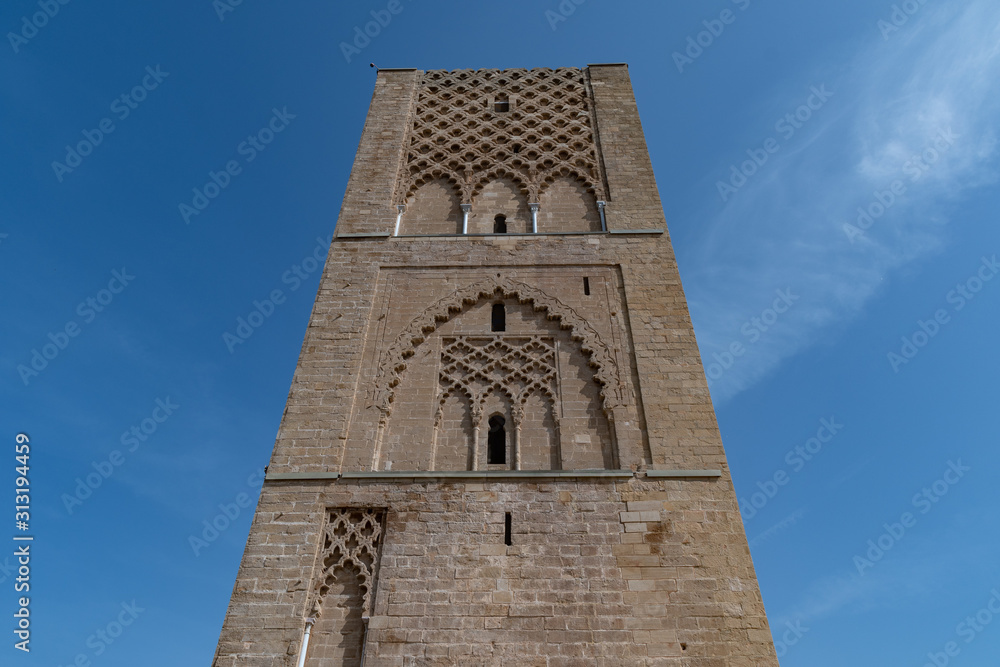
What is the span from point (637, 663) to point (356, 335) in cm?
447

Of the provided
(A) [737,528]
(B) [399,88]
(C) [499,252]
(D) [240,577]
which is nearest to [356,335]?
(C) [499,252]

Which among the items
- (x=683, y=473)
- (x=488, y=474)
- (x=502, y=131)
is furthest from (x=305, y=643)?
(x=502, y=131)

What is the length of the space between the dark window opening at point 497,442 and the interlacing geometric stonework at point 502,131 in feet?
12.5

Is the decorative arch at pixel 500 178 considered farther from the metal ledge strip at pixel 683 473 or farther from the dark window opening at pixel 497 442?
the metal ledge strip at pixel 683 473

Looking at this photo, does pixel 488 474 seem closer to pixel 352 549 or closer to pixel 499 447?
pixel 499 447

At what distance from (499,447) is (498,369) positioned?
95 cm

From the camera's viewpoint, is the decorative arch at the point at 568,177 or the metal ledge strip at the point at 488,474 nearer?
the metal ledge strip at the point at 488,474

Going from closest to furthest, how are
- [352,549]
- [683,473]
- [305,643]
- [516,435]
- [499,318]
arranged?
[305,643]
[352,549]
[683,473]
[516,435]
[499,318]

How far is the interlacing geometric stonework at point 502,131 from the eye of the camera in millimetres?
10266

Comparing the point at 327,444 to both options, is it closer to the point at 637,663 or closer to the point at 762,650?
the point at 637,663

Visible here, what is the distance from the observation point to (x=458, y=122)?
11203 mm

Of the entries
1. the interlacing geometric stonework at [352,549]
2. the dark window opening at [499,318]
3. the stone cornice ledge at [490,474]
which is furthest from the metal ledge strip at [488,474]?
the dark window opening at [499,318]

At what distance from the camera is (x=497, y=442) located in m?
7.16

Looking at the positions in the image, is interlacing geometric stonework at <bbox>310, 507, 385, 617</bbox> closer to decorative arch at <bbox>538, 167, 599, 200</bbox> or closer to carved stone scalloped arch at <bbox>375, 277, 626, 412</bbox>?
carved stone scalloped arch at <bbox>375, 277, 626, 412</bbox>
